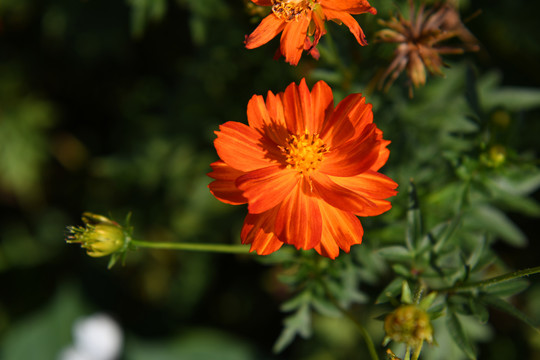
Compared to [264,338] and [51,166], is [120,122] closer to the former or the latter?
[51,166]

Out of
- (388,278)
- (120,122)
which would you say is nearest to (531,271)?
(388,278)

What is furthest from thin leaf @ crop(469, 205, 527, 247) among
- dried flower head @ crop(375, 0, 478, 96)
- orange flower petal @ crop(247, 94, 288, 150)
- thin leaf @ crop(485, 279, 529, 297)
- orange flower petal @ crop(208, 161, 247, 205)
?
orange flower petal @ crop(208, 161, 247, 205)

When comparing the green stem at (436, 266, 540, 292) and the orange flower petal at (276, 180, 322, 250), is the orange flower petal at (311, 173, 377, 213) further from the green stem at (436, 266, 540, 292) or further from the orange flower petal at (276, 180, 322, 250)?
the green stem at (436, 266, 540, 292)

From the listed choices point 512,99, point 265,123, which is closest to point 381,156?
point 265,123

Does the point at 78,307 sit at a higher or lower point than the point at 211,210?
lower

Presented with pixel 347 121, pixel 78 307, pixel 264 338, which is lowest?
pixel 264 338

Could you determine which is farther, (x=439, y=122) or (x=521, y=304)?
(x=521, y=304)
